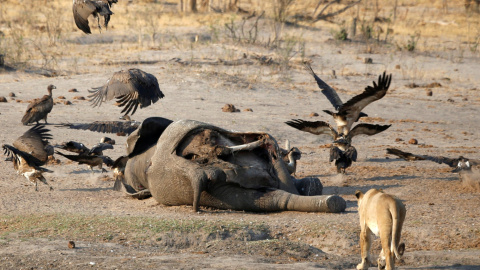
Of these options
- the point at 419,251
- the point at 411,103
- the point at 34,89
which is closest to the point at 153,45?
the point at 34,89

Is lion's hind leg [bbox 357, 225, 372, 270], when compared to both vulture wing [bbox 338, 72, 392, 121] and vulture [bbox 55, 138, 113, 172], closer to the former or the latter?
vulture wing [bbox 338, 72, 392, 121]

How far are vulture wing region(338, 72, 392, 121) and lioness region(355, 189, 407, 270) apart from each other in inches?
168

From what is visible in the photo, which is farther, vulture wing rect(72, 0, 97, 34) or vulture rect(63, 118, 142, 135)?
vulture rect(63, 118, 142, 135)

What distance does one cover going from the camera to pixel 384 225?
5.10m

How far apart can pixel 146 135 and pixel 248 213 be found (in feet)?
5.92

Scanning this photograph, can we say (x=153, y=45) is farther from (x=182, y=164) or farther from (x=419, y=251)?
(x=419, y=251)

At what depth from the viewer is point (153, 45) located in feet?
75.0

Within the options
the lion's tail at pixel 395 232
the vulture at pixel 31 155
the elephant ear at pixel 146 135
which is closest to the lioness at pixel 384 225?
the lion's tail at pixel 395 232

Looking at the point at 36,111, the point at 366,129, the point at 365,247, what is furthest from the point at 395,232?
the point at 36,111

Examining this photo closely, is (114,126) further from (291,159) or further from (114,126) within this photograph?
(291,159)

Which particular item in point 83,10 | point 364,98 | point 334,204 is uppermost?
point 83,10

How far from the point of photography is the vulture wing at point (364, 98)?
9540 mm

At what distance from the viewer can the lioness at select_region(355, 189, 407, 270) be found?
16.6 ft

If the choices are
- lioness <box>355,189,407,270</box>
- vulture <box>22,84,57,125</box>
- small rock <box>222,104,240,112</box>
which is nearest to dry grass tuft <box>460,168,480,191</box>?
lioness <box>355,189,407,270</box>
